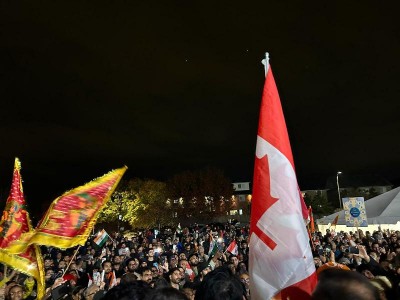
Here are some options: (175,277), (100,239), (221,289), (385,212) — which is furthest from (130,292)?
(385,212)

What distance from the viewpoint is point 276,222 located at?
414cm

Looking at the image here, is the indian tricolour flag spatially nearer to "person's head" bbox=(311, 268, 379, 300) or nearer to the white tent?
"person's head" bbox=(311, 268, 379, 300)

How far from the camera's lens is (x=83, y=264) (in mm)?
12281

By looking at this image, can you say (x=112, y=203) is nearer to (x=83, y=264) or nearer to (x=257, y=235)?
(x=83, y=264)

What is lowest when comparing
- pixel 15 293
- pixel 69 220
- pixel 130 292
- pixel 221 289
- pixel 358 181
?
pixel 15 293

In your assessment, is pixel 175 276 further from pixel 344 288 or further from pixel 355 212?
pixel 355 212

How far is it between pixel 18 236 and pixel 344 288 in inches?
217

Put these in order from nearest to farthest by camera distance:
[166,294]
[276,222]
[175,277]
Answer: [166,294], [276,222], [175,277]

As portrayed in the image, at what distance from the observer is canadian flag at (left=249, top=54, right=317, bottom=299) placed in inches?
153

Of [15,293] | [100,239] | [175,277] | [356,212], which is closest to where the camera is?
[15,293]

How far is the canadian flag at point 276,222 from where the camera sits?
12.7ft

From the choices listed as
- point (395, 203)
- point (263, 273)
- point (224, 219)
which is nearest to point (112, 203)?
point (224, 219)

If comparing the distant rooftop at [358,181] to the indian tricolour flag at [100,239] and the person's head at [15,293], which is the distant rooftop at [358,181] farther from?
the person's head at [15,293]

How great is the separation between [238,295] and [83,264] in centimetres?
978
